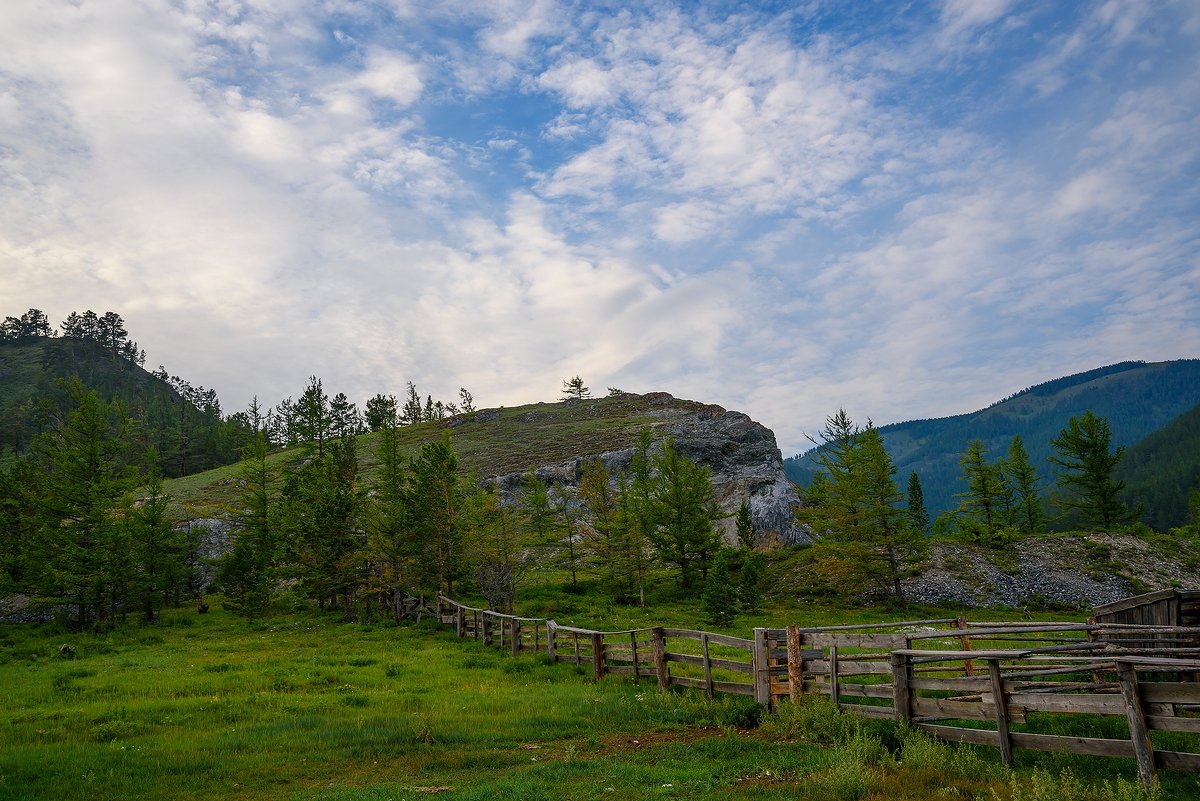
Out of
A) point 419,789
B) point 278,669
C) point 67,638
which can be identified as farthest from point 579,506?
point 419,789

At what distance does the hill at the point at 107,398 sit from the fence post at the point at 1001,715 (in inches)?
4288

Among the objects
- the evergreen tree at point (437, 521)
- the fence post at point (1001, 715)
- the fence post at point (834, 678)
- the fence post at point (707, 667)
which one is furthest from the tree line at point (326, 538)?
the fence post at point (1001, 715)

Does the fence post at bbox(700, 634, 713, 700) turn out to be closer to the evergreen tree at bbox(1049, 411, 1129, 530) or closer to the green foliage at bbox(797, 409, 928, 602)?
the green foliage at bbox(797, 409, 928, 602)

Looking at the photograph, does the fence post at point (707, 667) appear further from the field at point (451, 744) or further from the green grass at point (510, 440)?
the green grass at point (510, 440)

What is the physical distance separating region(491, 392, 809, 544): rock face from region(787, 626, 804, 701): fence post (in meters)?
59.8

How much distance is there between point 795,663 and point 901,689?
2.79 metres

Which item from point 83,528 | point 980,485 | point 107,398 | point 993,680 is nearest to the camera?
point 993,680

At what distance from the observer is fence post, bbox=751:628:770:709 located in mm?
13367

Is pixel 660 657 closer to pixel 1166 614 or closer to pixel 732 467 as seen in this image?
pixel 1166 614

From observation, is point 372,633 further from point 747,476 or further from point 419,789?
point 747,476

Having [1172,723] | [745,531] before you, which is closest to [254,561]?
[745,531]

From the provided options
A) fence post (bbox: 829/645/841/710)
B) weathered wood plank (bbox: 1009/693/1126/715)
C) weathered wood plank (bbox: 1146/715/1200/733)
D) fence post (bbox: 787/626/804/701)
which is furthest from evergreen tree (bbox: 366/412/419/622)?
weathered wood plank (bbox: 1146/715/1200/733)

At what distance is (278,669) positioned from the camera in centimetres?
2314

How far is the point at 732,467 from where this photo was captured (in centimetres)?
9012
